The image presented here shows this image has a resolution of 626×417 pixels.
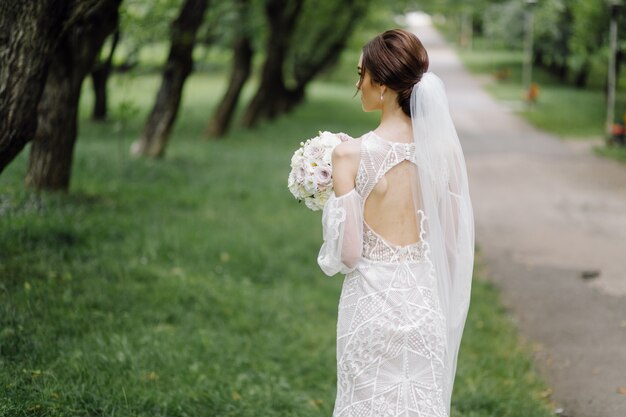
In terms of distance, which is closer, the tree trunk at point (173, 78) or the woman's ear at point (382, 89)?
the woman's ear at point (382, 89)

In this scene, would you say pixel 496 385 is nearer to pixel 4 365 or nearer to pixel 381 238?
pixel 381 238

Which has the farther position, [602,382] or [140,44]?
[140,44]

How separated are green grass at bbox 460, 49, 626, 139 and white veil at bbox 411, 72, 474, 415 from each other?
775 inches

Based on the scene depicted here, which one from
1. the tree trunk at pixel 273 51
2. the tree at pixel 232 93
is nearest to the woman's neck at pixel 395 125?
the tree at pixel 232 93

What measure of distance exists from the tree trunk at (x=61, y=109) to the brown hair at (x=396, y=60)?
19.4 ft

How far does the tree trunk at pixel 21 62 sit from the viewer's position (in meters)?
4.66

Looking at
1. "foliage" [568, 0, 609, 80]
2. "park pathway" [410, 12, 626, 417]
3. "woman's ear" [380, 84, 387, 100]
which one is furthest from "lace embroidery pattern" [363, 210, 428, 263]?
"foliage" [568, 0, 609, 80]

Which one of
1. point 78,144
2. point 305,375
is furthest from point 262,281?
point 78,144

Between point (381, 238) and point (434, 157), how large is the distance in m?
0.42

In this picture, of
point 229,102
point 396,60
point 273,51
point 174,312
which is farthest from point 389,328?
point 273,51

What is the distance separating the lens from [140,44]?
13711 millimetres

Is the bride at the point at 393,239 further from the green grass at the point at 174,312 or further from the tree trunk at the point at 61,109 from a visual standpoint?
the tree trunk at the point at 61,109

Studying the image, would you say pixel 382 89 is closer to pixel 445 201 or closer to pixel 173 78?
pixel 445 201

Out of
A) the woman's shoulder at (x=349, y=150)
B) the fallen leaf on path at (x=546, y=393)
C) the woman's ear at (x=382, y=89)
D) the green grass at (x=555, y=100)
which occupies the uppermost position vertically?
the woman's ear at (x=382, y=89)
